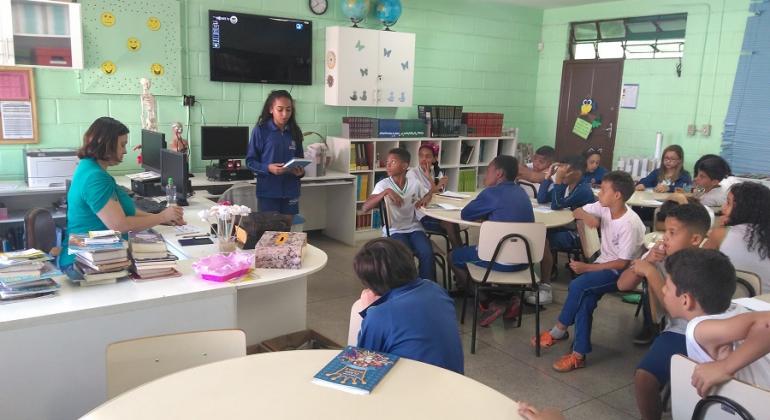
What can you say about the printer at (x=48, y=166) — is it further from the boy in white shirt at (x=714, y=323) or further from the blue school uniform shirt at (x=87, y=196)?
the boy in white shirt at (x=714, y=323)

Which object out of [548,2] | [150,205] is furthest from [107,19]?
[548,2]

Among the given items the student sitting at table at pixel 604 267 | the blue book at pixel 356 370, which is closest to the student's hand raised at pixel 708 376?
the blue book at pixel 356 370

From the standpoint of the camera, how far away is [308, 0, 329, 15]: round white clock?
5973 mm

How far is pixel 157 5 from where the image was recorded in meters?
5.03

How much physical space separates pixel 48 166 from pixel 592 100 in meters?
6.17

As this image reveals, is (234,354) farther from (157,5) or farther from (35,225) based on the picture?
(157,5)

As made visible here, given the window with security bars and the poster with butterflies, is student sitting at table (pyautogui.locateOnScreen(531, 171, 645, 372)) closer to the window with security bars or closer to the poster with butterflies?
the poster with butterflies

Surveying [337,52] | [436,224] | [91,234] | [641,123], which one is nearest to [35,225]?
[91,234]

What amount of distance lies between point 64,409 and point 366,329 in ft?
3.94

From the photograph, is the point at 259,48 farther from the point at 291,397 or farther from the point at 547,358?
the point at 291,397

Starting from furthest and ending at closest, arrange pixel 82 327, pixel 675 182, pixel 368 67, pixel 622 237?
pixel 368 67, pixel 675 182, pixel 622 237, pixel 82 327

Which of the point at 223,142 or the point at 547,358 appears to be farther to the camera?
the point at 223,142

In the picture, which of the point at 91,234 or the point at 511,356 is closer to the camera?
the point at 91,234

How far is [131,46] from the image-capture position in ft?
16.2
